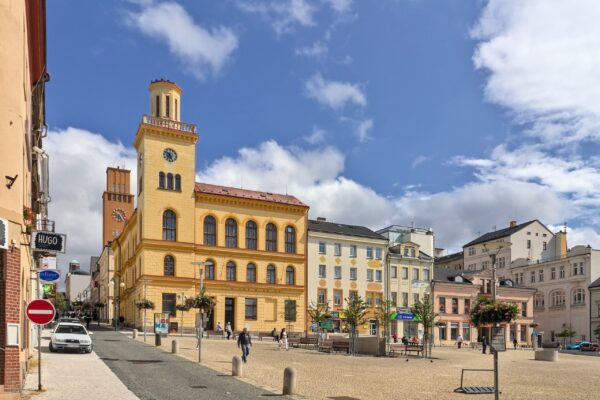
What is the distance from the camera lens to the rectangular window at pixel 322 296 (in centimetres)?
7162

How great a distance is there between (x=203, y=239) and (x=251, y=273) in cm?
683

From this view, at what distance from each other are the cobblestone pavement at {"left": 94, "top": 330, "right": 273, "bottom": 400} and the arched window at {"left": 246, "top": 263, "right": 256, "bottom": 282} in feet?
124

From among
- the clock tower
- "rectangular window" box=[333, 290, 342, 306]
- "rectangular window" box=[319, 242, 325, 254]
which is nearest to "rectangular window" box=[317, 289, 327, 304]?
"rectangular window" box=[333, 290, 342, 306]

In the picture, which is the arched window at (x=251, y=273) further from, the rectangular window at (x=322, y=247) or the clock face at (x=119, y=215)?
the clock face at (x=119, y=215)

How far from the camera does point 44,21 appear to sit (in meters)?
18.9

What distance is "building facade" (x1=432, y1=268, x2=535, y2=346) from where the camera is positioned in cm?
7638

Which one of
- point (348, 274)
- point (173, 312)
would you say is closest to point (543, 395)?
point (173, 312)

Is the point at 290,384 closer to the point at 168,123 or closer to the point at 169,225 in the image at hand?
the point at 169,225

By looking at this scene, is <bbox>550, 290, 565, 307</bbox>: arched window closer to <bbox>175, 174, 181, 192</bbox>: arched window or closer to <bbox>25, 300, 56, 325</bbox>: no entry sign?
<bbox>175, 174, 181, 192</bbox>: arched window

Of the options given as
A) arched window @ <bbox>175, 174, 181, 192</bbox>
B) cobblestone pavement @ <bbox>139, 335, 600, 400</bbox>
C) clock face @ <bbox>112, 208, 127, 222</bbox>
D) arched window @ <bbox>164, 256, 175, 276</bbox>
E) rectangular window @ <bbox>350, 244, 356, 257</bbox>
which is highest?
arched window @ <bbox>175, 174, 181, 192</bbox>

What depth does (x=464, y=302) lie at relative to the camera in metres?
78.6

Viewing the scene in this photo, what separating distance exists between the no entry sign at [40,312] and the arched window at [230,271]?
51774 millimetres

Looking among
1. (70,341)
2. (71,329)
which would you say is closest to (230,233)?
(71,329)

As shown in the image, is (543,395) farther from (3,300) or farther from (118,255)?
(118,255)
